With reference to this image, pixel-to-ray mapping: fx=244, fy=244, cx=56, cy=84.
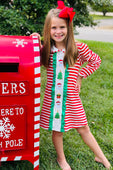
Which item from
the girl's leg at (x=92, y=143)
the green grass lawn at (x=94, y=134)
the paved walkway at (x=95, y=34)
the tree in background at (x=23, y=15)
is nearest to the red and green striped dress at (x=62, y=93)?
the girl's leg at (x=92, y=143)

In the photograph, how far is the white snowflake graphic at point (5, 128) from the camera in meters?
1.80

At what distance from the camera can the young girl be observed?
77.4 inches

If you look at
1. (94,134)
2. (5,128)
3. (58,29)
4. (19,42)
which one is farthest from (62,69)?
(94,134)

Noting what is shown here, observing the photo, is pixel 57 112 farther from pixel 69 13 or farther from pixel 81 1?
pixel 81 1

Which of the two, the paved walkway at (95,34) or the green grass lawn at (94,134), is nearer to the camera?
the green grass lawn at (94,134)

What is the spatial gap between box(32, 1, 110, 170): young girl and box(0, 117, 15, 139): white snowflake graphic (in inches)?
14.4

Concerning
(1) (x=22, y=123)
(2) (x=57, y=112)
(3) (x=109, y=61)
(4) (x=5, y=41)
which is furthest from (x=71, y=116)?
(3) (x=109, y=61)

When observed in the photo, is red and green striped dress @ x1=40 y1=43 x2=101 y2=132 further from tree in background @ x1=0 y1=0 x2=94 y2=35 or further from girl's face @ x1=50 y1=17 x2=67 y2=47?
tree in background @ x1=0 y1=0 x2=94 y2=35

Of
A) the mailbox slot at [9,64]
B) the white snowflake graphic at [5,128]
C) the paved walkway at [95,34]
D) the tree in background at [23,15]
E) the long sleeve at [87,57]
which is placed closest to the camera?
the mailbox slot at [9,64]

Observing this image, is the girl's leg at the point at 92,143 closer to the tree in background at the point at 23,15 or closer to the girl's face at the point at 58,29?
the girl's face at the point at 58,29

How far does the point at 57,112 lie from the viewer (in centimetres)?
204

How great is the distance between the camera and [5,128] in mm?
1823

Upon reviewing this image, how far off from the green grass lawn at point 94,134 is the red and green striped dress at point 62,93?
48 centimetres

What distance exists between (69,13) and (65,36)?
0.63ft
